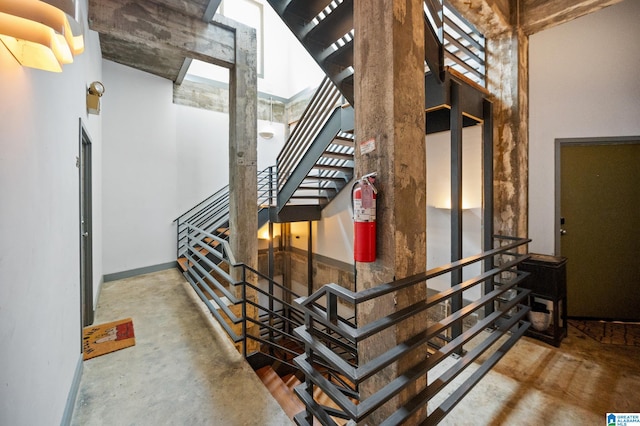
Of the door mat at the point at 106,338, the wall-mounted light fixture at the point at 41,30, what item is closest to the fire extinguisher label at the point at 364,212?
the wall-mounted light fixture at the point at 41,30

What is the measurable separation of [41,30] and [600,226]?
4941 mm

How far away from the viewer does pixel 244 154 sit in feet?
11.2

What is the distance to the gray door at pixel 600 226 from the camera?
3.06 meters

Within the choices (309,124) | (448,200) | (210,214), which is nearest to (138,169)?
(210,214)

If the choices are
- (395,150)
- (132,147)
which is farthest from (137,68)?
(395,150)

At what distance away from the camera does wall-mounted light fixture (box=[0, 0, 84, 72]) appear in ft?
2.61

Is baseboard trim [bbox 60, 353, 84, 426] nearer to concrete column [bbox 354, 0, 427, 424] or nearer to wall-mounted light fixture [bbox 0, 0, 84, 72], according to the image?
concrete column [bbox 354, 0, 427, 424]

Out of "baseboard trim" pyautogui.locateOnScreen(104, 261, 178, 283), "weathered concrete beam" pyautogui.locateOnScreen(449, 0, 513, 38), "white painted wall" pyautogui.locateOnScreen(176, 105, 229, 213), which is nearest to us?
"weathered concrete beam" pyautogui.locateOnScreen(449, 0, 513, 38)

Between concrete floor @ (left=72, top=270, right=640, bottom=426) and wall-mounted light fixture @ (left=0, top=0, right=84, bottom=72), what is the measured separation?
2173mm

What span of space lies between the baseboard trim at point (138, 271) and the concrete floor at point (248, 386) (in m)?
2.26

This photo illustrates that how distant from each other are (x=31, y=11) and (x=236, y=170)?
2.62m

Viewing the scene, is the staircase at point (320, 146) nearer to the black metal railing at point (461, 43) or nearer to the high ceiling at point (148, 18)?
the black metal railing at point (461, 43)

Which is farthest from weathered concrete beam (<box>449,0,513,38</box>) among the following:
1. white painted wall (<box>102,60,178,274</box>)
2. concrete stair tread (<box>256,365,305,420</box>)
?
white painted wall (<box>102,60,178,274</box>)

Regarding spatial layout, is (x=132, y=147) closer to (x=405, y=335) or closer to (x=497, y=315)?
(x=405, y=335)
